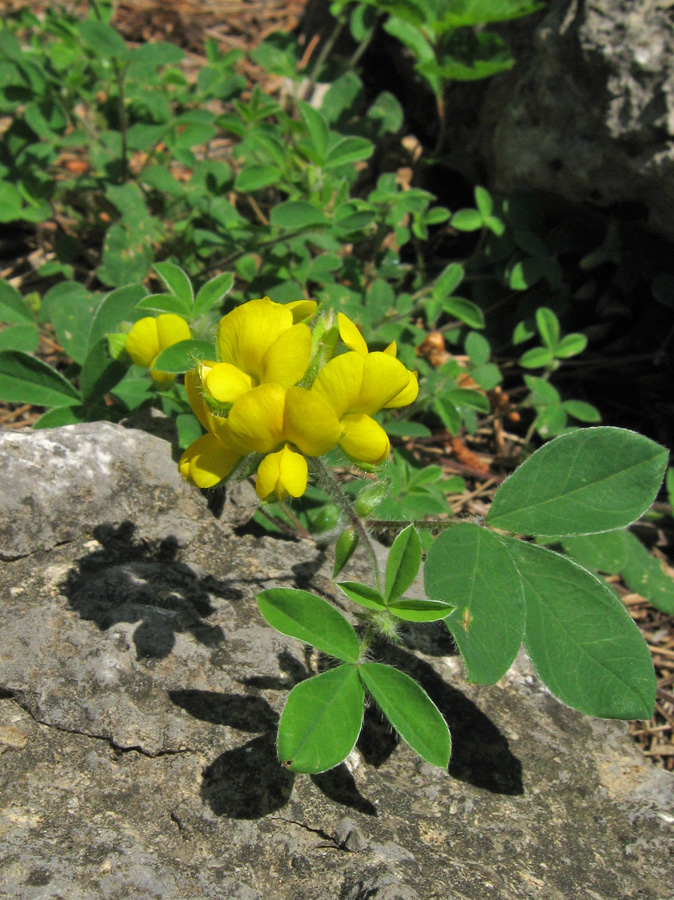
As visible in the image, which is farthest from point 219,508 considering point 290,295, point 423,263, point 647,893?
point 423,263

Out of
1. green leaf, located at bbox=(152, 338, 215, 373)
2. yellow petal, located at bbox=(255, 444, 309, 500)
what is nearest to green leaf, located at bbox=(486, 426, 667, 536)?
yellow petal, located at bbox=(255, 444, 309, 500)

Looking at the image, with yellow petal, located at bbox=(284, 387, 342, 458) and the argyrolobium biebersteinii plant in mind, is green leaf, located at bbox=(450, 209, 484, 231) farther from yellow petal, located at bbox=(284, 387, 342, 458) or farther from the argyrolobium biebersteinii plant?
yellow petal, located at bbox=(284, 387, 342, 458)

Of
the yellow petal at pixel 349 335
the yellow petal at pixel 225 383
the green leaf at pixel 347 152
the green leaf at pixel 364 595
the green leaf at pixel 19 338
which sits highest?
the green leaf at pixel 347 152

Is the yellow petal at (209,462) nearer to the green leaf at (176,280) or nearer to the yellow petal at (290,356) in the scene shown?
the yellow petal at (290,356)

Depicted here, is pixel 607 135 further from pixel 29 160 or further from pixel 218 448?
pixel 29 160

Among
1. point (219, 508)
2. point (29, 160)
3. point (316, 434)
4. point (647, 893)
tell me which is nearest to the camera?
point (316, 434)

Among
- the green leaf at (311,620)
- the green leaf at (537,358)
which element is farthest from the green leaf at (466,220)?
the green leaf at (311,620)
